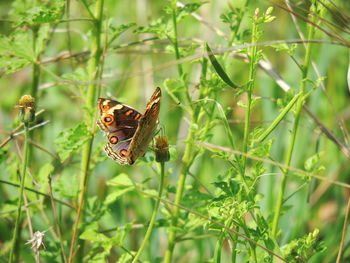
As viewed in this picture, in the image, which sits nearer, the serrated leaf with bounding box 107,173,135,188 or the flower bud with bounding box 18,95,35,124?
the flower bud with bounding box 18,95,35,124

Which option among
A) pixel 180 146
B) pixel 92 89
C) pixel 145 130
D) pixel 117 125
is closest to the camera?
pixel 145 130

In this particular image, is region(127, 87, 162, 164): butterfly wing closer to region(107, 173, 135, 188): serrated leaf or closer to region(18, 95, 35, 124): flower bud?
region(107, 173, 135, 188): serrated leaf

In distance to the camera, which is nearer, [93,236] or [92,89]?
[93,236]

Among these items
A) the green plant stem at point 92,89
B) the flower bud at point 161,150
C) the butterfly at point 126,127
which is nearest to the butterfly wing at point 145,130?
the butterfly at point 126,127

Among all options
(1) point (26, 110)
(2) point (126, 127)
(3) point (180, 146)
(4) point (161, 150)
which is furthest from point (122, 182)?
(3) point (180, 146)

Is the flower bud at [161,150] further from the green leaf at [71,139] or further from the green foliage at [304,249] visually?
the green foliage at [304,249]

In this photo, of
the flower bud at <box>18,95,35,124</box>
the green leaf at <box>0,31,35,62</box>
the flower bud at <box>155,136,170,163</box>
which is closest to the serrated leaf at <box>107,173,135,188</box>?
the flower bud at <box>155,136,170,163</box>

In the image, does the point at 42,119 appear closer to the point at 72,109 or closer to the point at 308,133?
the point at 72,109

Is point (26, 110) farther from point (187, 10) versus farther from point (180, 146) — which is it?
point (180, 146)
